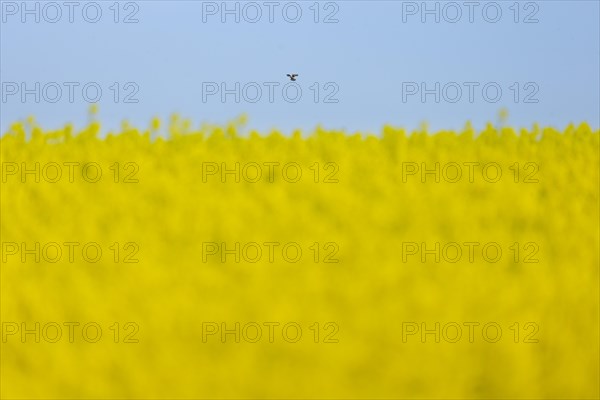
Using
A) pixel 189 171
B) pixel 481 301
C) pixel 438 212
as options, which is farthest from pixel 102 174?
pixel 481 301

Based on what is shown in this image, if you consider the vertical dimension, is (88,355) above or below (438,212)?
below

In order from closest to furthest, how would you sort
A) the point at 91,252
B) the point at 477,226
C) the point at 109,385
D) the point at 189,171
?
1. the point at 109,385
2. the point at 91,252
3. the point at 477,226
4. the point at 189,171

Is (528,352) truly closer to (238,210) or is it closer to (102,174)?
(238,210)

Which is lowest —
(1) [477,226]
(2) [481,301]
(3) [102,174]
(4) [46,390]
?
(4) [46,390]

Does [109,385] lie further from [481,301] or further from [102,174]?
[102,174]

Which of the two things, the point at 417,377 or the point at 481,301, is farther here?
the point at 481,301

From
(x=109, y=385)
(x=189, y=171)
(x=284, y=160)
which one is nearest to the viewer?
(x=109, y=385)
